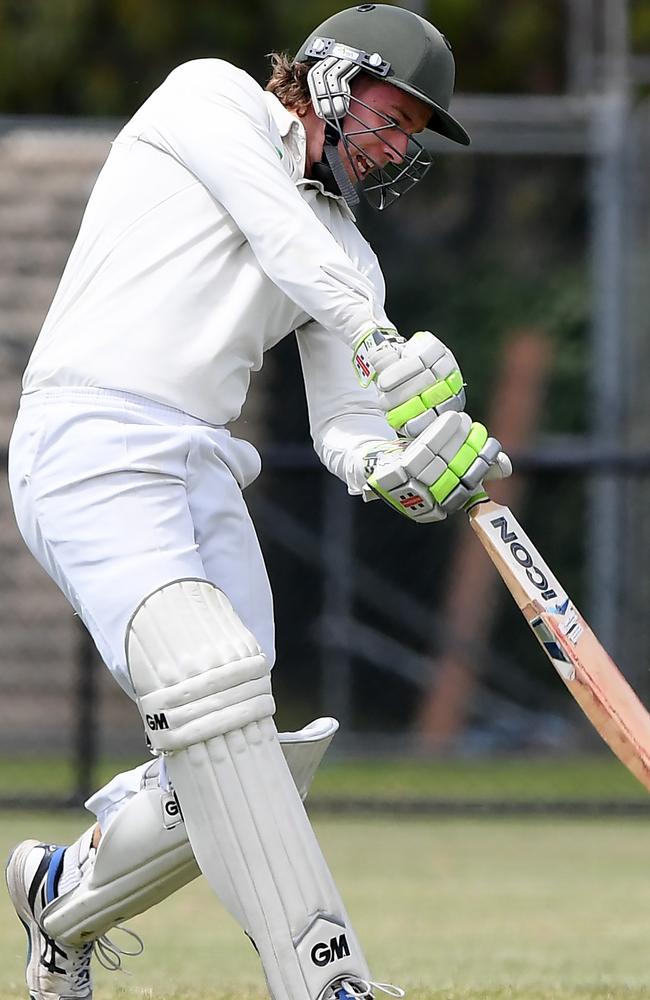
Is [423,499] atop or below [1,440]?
atop

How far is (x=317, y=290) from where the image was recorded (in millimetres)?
3508

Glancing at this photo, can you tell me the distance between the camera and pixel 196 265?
3.68m

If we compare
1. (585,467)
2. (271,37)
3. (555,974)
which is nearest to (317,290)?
(555,974)

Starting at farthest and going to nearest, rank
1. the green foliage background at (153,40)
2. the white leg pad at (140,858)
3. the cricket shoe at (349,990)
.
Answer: the green foliage background at (153,40) < the white leg pad at (140,858) < the cricket shoe at (349,990)

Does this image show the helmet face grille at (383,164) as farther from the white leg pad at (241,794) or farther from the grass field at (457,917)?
the grass field at (457,917)

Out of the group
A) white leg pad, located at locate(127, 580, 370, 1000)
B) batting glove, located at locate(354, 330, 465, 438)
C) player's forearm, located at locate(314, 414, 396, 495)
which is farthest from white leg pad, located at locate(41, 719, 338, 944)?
batting glove, located at locate(354, 330, 465, 438)

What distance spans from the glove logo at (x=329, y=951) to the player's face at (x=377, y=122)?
1.49 meters

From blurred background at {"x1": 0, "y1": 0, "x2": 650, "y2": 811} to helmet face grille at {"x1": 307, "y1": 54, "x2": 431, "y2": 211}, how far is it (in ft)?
15.0

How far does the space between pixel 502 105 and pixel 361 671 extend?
3166 millimetres

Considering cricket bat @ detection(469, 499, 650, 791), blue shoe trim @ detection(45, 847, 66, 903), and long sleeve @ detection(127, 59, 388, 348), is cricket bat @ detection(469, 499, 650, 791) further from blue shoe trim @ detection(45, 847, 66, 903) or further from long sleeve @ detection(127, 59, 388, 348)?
blue shoe trim @ detection(45, 847, 66, 903)

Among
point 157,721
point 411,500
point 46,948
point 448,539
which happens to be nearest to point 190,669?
point 157,721

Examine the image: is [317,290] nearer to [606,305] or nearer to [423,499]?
[423,499]

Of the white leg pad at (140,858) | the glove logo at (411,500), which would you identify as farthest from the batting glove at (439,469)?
the white leg pad at (140,858)

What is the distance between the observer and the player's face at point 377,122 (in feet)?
12.7
